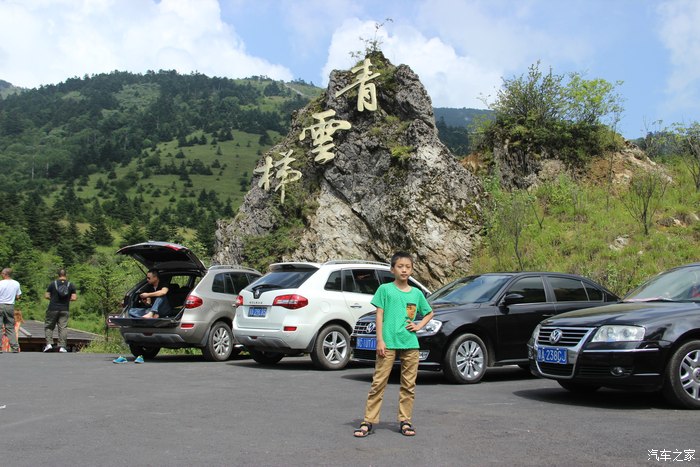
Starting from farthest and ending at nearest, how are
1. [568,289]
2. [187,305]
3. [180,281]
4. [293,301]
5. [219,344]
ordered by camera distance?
[180,281]
[219,344]
[187,305]
[293,301]
[568,289]

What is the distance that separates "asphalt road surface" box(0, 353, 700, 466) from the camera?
5.49 meters

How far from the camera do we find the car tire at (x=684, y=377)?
733 cm

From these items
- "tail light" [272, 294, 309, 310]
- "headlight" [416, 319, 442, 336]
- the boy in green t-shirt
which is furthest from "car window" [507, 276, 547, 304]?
the boy in green t-shirt

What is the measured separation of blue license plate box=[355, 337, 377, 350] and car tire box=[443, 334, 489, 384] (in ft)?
3.60

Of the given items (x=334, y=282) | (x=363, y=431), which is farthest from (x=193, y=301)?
(x=363, y=431)

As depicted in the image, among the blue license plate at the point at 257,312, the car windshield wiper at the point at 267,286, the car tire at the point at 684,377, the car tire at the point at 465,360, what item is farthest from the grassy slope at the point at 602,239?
the car tire at the point at 684,377

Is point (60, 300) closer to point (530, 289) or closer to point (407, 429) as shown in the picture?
point (530, 289)

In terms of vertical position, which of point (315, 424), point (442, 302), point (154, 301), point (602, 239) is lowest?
point (315, 424)

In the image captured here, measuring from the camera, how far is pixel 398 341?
6.39m

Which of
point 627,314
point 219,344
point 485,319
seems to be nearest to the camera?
point 627,314

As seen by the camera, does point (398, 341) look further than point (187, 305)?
No

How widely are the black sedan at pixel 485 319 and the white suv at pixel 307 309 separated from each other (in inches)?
53.7

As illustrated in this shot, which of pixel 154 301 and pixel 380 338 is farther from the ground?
pixel 154 301

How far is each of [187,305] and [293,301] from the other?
2.81 metres
